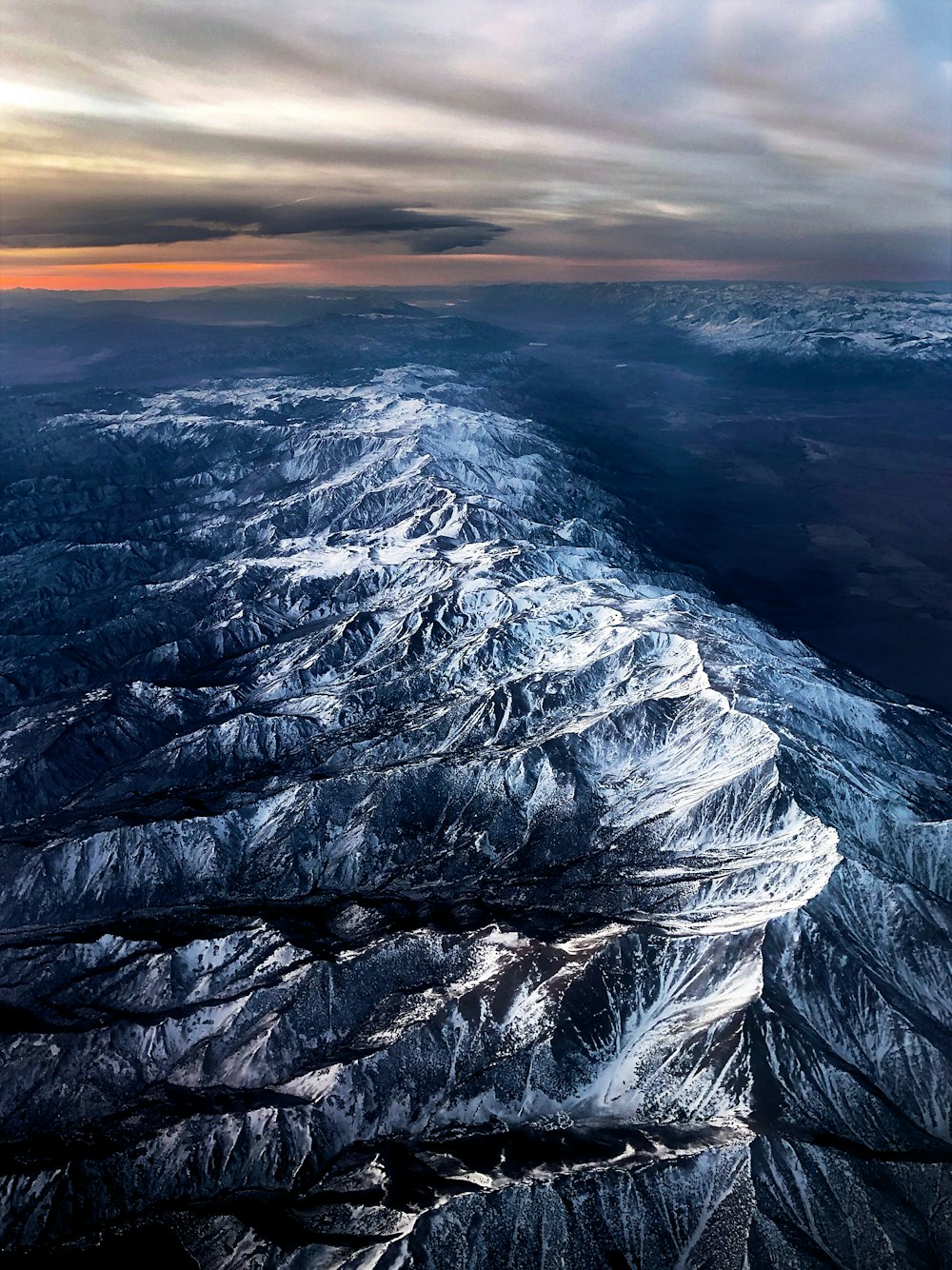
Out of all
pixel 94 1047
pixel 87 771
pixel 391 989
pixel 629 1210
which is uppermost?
pixel 629 1210

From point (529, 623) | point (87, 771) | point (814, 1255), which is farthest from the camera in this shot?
point (529, 623)

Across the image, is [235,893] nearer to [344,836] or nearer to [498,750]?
[344,836]

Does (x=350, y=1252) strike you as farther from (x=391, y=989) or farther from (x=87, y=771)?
(x=87, y=771)

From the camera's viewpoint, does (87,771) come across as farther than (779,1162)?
Yes

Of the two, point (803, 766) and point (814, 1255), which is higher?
point (803, 766)

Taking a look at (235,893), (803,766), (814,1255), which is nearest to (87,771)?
(235,893)

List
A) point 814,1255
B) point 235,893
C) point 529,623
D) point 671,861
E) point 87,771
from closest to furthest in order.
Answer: point 814,1255
point 671,861
point 235,893
point 87,771
point 529,623
